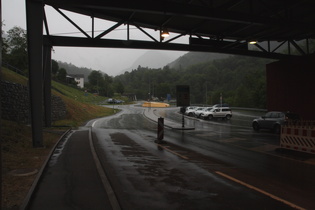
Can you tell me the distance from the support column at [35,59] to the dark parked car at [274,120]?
1628 cm

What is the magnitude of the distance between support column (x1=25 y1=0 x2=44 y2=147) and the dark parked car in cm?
1628

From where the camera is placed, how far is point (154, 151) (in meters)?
11.8

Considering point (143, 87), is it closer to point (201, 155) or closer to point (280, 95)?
point (280, 95)

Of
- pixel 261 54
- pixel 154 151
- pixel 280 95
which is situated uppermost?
pixel 261 54

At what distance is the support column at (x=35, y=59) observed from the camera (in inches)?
441

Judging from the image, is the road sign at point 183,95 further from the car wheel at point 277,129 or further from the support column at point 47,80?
the support column at point 47,80

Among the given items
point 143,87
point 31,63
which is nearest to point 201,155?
point 31,63

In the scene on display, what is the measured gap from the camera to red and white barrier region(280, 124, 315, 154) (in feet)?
34.2

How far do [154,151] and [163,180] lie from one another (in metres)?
4.86

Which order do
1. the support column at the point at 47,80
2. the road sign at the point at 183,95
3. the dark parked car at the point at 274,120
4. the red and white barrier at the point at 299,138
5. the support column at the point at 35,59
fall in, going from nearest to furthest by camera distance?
the red and white barrier at the point at 299,138 < the support column at the point at 35,59 < the support column at the point at 47,80 < the dark parked car at the point at 274,120 < the road sign at the point at 183,95

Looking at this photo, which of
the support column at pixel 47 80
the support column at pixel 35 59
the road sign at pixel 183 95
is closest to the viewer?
the support column at pixel 35 59

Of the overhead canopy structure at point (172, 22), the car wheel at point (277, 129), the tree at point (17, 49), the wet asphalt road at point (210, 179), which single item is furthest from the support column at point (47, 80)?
the tree at point (17, 49)

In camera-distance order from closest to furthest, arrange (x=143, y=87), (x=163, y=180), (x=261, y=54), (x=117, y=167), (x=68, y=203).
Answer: (x=68, y=203) < (x=163, y=180) < (x=117, y=167) < (x=261, y=54) < (x=143, y=87)

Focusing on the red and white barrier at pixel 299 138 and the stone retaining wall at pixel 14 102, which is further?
the stone retaining wall at pixel 14 102
